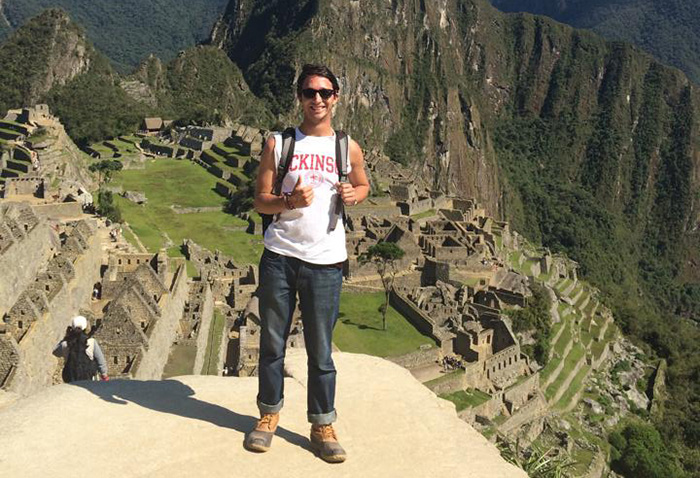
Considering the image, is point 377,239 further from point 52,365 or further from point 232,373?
point 52,365

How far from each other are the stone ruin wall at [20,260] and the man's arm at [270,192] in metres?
12.1

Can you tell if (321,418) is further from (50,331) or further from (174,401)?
(50,331)

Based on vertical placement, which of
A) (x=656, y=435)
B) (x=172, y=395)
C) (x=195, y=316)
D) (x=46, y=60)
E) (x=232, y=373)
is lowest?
(x=656, y=435)

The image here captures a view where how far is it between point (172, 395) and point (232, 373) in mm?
12452

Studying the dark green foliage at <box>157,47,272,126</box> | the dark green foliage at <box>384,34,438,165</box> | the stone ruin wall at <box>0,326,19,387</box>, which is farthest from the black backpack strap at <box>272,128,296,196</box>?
Result: the dark green foliage at <box>384,34,438,165</box>

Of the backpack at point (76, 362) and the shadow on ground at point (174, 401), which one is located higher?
the shadow on ground at point (174, 401)

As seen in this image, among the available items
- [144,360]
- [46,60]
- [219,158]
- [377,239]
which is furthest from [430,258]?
[46,60]

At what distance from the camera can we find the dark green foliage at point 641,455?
32094 mm

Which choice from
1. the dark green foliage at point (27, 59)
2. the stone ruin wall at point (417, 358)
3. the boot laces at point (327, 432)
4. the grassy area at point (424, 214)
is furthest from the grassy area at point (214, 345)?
the dark green foliage at point (27, 59)

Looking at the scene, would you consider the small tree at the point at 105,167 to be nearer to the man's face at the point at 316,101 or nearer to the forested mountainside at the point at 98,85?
the forested mountainside at the point at 98,85

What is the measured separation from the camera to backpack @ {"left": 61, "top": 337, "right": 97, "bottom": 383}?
10.6 metres

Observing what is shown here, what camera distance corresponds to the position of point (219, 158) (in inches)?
2381

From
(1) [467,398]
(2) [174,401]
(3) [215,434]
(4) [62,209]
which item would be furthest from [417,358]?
(3) [215,434]

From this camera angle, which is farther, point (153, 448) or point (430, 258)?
point (430, 258)
